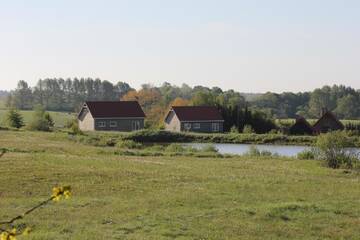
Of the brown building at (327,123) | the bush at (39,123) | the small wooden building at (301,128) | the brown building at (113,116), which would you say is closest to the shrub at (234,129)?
the small wooden building at (301,128)

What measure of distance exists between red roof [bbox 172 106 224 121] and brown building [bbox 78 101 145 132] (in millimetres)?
4885

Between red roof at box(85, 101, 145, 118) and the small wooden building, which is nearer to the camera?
the small wooden building

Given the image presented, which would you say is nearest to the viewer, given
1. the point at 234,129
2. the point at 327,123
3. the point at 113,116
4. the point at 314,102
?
the point at 234,129

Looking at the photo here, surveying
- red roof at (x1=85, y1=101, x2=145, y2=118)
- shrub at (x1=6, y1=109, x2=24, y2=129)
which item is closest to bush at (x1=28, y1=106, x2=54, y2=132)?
shrub at (x1=6, y1=109, x2=24, y2=129)

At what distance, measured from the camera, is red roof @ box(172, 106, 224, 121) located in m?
A: 78.5

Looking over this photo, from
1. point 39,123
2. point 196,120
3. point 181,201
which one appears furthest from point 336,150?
point 196,120

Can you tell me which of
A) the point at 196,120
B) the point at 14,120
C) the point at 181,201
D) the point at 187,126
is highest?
the point at 14,120

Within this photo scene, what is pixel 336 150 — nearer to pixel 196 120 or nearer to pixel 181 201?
pixel 181 201

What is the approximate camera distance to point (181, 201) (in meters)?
18.1

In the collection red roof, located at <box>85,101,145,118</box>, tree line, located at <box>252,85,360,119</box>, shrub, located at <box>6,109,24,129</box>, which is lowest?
shrub, located at <box>6,109,24,129</box>

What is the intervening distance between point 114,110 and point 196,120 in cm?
1057

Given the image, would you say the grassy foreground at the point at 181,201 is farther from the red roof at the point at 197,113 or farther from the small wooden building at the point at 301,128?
the red roof at the point at 197,113

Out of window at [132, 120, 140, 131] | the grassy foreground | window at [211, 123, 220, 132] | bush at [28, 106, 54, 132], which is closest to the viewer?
the grassy foreground

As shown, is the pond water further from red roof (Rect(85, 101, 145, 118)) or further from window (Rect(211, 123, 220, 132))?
red roof (Rect(85, 101, 145, 118))
